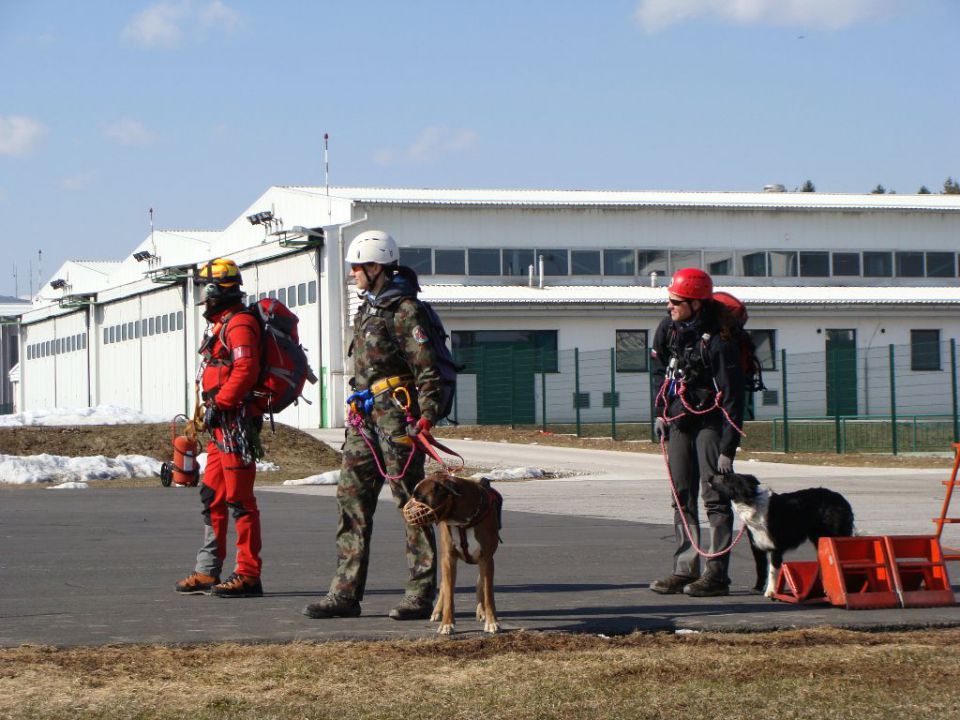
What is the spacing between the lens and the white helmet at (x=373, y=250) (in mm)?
7719

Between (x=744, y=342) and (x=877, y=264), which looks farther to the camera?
(x=877, y=264)

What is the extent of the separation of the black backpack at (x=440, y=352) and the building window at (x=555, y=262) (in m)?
38.4

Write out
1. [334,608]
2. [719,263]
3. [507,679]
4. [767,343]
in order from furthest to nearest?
[719,263] < [767,343] < [334,608] < [507,679]

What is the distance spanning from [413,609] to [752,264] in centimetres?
4146

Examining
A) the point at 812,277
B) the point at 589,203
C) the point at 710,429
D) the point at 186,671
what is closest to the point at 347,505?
the point at 186,671

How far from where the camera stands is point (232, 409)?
8625 millimetres

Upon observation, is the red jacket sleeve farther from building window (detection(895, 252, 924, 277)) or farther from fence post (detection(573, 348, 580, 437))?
building window (detection(895, 252, 924, 277))

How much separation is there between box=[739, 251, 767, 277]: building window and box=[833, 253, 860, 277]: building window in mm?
2671

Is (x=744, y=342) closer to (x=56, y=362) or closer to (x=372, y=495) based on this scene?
(x=372, y=495)

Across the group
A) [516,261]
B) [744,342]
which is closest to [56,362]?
[516,261]

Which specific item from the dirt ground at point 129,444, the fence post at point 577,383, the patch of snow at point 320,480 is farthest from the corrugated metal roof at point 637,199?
the patch of snow at point 320,480

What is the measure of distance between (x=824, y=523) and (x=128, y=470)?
1597 cm

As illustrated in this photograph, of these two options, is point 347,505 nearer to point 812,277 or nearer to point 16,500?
point 16,500

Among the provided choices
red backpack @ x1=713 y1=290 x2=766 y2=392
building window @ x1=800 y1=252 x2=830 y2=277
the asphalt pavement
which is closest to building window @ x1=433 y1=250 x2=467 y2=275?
building window @ x1=800 y1=252 x2=830 y2=277
